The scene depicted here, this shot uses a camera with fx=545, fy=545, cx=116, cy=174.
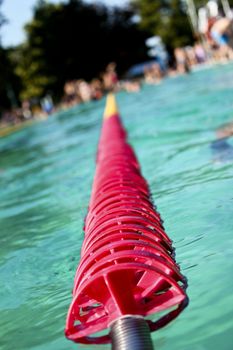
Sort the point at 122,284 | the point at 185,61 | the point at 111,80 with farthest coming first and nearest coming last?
the point at 111,80
the point at 185,61
the point at 122,284

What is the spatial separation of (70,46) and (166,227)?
52.7m

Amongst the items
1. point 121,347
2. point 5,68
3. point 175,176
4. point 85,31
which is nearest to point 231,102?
point 175,176

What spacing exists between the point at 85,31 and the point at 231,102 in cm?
4780

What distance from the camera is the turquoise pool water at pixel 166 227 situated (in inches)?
120

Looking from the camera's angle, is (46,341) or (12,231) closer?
(46,341)

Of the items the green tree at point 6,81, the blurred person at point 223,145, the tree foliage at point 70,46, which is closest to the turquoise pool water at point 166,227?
the blurred person at point 223,145

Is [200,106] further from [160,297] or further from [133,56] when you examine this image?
[133,56]

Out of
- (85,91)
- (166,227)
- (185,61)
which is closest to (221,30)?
(185,61)

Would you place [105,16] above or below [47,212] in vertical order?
above

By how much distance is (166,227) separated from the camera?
4.61 m

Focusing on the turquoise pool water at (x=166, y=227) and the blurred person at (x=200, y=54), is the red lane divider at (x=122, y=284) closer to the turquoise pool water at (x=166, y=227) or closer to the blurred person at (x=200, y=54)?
the turquoise pool water at (x=166, y=227)

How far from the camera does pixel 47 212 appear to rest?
6805 mm

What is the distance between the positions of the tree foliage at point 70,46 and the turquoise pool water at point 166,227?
4306 cm

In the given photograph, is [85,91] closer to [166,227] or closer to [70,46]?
[70,46]
